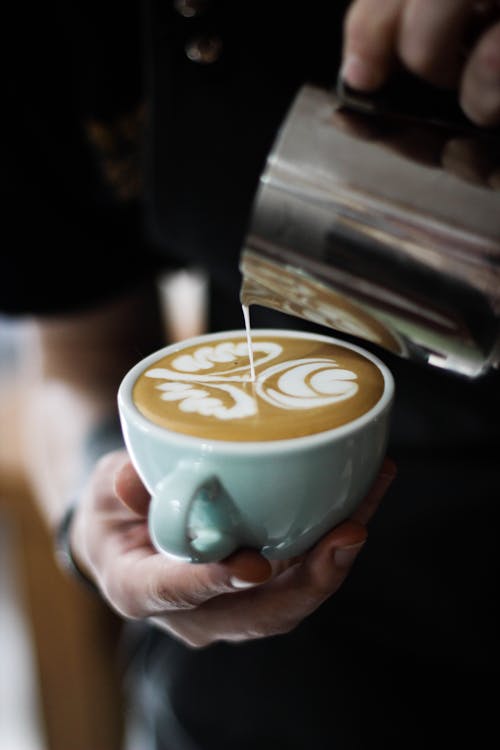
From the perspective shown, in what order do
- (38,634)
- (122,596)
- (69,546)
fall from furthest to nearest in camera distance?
1. (38,634)
2. (69,546)
3. (122,596)

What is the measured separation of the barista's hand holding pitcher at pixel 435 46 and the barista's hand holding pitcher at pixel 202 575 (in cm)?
18

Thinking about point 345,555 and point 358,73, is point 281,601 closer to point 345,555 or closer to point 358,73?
point 345,555

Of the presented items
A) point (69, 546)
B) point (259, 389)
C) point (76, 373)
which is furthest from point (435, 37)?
point (76, 373)

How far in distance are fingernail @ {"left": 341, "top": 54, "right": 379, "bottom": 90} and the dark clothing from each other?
0.54ft

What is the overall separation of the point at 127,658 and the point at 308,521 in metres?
0.66

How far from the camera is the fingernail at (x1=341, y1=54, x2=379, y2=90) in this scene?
409mm

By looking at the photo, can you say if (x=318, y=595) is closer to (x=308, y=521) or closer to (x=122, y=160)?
(x=308, y=521)

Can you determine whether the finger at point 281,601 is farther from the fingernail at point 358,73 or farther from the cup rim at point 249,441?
the fingernail at point 358,73

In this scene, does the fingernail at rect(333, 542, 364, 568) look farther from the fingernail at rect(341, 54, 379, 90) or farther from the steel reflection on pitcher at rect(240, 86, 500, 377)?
the fingernail at rect(341, 54, 379, 90)

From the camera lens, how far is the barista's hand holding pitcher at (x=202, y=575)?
14.4 inches

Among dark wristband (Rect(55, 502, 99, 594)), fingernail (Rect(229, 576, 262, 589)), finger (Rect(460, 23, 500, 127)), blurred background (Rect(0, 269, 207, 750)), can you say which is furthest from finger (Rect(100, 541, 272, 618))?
blurred background (Rect(0, 269, 207, 750))

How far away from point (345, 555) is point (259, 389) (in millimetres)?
89

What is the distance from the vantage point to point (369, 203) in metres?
0.38

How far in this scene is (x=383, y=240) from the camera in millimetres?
374
